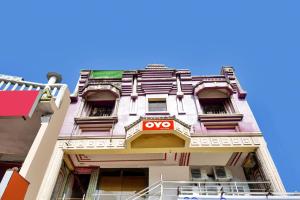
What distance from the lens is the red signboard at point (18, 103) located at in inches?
321

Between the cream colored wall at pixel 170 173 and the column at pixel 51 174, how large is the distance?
447 centimetres

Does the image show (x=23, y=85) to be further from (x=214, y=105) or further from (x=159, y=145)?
(x=214, y=105)

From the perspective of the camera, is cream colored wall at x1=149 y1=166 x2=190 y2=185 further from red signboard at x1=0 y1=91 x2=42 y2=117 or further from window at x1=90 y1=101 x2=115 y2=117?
red signboard at x1=0 y1=91 x2=42 y2=117

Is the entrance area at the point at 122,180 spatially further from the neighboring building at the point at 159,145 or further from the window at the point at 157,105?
the window at the point at 157,105

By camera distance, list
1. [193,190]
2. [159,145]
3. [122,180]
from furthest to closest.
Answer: [122,180] < [159,145] < [193,190]

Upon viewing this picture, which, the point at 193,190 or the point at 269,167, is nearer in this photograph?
the point at 269,167

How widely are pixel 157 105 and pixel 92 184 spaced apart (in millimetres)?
5691

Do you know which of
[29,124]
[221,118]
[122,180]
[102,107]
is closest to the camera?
[29,124]

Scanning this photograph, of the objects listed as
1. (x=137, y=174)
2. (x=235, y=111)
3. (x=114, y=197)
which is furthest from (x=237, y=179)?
(x=114, y=197)

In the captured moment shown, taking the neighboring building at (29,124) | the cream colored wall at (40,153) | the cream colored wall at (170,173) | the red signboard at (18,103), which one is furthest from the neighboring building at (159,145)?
the red signboard at (18,103)

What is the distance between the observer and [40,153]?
8.48 meters

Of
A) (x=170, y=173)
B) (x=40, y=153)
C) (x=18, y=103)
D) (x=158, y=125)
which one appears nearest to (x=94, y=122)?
(x=158, y=125)

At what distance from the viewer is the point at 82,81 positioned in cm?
1512

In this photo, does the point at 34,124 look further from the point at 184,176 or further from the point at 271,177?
the point at 271,177
